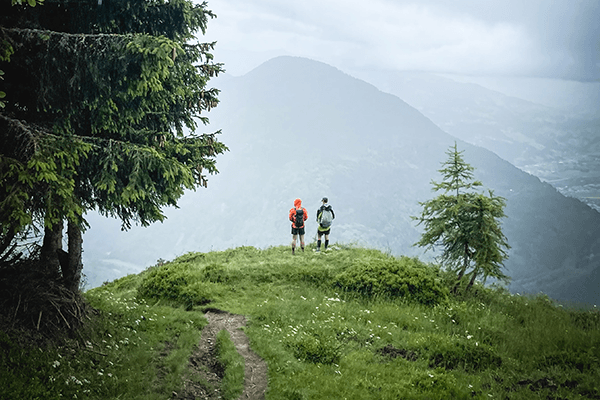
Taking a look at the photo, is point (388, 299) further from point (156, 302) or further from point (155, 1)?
point (155, 1)

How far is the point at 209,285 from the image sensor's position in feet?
43.2

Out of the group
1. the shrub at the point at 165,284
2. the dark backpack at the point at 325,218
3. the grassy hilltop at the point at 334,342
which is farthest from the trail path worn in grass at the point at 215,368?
the dark backpack at the point at 325,218

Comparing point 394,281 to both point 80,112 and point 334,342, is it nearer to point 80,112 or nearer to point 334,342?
point 334,342

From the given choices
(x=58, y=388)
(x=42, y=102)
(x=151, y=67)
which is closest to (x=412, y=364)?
(x=58, y=388)

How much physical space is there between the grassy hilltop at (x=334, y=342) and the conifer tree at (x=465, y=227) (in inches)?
40.5

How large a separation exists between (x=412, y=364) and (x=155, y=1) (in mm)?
9447

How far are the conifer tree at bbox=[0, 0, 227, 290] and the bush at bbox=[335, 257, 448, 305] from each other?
639 cm

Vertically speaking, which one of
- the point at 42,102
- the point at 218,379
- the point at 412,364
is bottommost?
the point at 218,379

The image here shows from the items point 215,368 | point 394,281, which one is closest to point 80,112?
point 215,368

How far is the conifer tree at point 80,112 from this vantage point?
5504mm

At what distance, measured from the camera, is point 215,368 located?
319 inches

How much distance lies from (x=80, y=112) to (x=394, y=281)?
10.1 metres

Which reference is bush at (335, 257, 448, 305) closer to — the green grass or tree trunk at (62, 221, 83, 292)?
the green grass

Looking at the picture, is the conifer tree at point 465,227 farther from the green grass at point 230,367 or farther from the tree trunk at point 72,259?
the tree trunk at point 72,259
